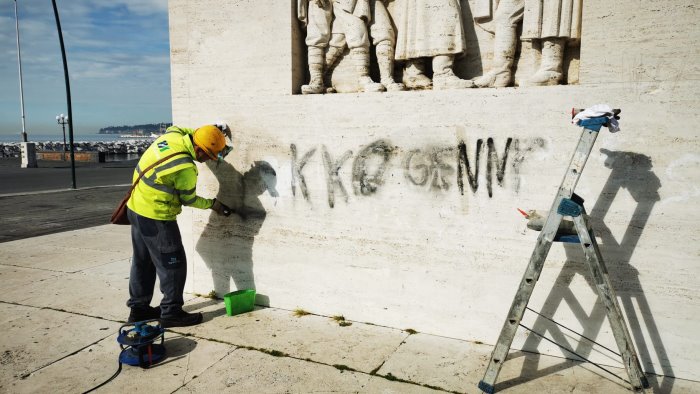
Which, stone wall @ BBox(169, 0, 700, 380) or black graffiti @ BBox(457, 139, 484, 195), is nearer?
stone wall @ BBox(169, 0, 700, 380)

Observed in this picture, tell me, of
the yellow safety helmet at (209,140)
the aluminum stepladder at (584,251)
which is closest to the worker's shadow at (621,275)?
the aluminum stepladder at (584,251)

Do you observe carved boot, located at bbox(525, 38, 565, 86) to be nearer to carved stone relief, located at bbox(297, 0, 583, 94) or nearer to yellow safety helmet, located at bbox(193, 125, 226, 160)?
carved stone relief, located at bbox(297, 0, 583, 94)

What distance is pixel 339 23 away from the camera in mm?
4410

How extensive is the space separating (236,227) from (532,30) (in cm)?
323

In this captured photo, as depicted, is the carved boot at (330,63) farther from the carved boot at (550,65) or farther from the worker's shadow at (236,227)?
the carved boot at (550,65)

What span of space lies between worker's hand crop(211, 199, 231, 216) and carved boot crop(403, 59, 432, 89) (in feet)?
6.91

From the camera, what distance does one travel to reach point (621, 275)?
340 cm

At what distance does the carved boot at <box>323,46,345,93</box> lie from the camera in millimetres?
4461

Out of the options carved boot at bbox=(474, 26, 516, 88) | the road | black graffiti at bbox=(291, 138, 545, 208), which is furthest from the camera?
the road

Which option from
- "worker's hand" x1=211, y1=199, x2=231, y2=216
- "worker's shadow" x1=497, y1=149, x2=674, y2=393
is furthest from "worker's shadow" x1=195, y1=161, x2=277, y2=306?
"worker's shadow" x1=497, y1=149, x2=674, y2=393

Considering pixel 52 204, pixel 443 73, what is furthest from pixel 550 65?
pixel 52 204

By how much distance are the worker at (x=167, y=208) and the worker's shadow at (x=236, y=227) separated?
1.36ft

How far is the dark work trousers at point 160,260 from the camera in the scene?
4.17m

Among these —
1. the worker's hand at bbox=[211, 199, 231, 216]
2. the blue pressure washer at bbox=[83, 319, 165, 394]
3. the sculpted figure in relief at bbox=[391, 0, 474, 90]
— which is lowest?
the blue pressure washer at bbox=[83, 319, 165, 394]
